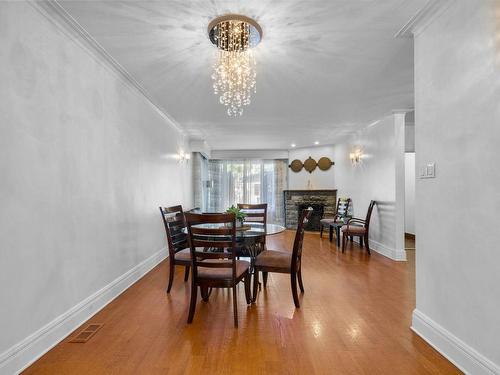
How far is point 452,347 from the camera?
1.74m

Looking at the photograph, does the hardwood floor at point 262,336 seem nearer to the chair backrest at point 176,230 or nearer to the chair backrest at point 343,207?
the chair backrest at point 176,230

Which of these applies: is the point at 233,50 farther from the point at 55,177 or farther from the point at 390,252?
the point at 390,252

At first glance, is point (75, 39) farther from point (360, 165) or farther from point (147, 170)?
point (360, 165)

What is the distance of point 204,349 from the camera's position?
1.91 metres

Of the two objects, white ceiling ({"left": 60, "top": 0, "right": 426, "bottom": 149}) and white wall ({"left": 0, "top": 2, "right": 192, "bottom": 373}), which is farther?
white ceiling ({"left": 60, "top": 0, "right": 426, "bottom": 149})

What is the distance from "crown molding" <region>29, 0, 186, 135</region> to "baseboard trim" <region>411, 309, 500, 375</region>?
355cm

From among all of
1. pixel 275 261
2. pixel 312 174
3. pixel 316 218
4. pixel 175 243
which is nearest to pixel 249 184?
pixel 312 174

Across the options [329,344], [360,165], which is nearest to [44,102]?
[329,344]

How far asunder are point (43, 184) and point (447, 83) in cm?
292

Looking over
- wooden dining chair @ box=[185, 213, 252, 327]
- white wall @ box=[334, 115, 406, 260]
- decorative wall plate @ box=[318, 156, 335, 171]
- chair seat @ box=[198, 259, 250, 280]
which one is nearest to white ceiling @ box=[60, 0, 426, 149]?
white wall @ box=[334, 115, 406, 260]

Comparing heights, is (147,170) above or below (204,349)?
above

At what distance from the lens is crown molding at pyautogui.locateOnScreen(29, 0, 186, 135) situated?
6.07ft

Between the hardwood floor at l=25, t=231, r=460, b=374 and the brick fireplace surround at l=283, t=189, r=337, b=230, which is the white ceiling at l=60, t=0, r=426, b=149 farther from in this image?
the brick fireplace surround at l=283, t=189, r=337, b=230

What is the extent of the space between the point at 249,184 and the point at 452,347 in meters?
6.79
